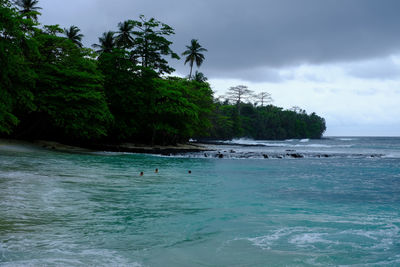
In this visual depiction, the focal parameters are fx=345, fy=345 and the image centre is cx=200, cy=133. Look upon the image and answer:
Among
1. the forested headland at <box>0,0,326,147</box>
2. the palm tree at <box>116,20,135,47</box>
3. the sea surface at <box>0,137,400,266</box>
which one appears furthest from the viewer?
the palm tree at <box>116,20,135,47</box>

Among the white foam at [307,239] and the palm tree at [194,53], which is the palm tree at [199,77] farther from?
the white foam at [307,239]

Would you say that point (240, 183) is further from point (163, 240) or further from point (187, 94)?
point (187, 94)

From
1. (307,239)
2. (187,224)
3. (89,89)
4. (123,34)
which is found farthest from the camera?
(123,34)

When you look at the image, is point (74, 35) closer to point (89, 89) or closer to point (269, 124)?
point (89, 89)

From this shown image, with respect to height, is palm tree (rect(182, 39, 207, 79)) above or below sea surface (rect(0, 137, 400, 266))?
above

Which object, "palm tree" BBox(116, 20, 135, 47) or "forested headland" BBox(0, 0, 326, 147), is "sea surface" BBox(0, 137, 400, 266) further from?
"palm tree" BBox(116, 20, 135, 47)

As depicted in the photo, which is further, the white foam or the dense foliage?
the dense foliage

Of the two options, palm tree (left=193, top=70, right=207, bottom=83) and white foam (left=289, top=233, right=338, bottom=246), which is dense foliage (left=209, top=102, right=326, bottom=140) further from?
white foam (left=289, top=233, right=338, bottom=246)

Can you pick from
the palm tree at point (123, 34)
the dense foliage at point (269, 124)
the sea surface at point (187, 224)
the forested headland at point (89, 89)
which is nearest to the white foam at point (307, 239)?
the sea surface at point (187, 224)

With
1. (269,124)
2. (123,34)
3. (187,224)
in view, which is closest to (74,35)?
(123,34)

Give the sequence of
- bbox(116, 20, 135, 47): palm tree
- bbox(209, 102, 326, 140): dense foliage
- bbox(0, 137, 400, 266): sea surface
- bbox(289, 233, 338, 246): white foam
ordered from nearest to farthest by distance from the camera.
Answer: bbox(0, 137, 400, 266): sea surface → bbox(289, 233, 338, 246): white foam → bbox(116, 20, 135, 47): palm tree → bbox(209, 102, 326, 140): dense foliage

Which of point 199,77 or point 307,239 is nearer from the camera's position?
point 307,239

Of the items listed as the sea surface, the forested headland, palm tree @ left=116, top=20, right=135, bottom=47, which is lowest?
the sea surface

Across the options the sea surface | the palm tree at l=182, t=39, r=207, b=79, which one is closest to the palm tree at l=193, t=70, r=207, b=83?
the palm tree at l=182, t=39, r=207, b=79
